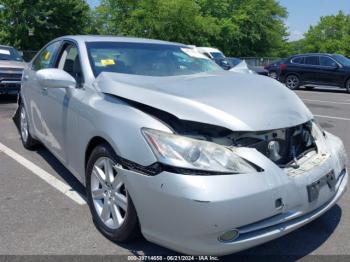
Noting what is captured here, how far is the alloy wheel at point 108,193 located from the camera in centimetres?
333

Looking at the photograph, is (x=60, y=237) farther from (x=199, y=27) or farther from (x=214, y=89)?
(x=199, y=27)

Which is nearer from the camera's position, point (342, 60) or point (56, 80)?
point (56, 80)

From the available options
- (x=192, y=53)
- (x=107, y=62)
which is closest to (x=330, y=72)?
(x=192, y=53)

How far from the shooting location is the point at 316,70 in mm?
17953

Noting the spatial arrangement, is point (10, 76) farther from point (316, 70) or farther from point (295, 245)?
point (316, 70)

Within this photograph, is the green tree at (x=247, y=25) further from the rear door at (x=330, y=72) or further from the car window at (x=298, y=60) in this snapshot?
the rear door at (x=330, y=72)

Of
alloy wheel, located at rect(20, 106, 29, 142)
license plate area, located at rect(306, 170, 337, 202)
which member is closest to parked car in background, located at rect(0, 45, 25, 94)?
alloy wheel, located at rect(20, 106, 29, 142)

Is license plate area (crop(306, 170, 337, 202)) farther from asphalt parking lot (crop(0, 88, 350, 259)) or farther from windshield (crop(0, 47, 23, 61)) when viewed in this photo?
windshield (crop(0, 47, 23, 61))

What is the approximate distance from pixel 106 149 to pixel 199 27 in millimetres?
43532

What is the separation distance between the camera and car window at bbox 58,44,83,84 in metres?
4.27

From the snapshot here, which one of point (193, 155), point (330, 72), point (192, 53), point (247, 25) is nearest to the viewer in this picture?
point (193, 155)

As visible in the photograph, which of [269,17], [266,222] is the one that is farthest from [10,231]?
[269,17]

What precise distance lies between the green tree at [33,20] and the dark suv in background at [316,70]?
108 ft

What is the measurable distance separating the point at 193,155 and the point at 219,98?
59 cm
